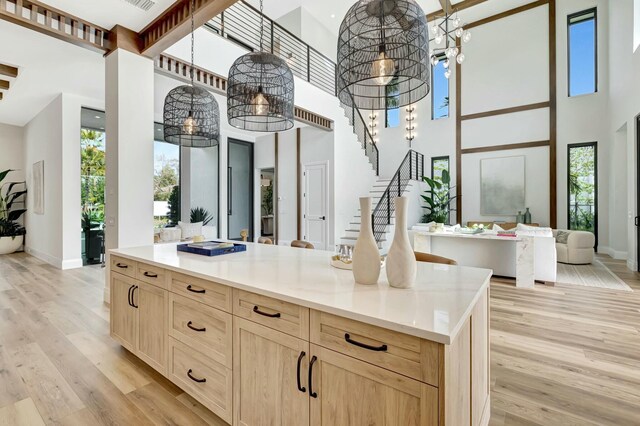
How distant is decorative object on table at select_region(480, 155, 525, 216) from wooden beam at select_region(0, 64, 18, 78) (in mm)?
10531

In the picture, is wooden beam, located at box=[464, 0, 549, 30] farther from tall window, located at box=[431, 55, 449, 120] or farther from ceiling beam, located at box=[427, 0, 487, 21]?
tall window, located at box=[431, 55, 449, 120]

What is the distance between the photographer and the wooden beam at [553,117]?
8.27 meters

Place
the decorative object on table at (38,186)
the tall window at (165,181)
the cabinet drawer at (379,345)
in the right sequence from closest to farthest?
1. the cabinet drawer at (379,345)
2. the decorative object on table at (38,186)
3. the tall window at (165,181)

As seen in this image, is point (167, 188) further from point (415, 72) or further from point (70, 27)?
point (415, 72)

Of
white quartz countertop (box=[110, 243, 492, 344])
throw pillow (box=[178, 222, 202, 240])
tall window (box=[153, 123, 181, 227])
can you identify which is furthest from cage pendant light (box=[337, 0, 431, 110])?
tall window (box=[153, 123, 181, 227])

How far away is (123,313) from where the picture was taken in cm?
255

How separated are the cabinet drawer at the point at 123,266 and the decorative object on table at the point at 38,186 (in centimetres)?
616

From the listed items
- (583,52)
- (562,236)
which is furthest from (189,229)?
(583,52)

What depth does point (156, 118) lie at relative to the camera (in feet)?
23.7

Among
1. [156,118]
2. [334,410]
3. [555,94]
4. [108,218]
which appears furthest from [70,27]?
[555,94]

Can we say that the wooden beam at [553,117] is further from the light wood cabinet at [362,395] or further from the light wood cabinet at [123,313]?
the light wood cabinet at [123,313]

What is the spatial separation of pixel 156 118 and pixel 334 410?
25.2ft

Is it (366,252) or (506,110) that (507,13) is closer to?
(506,110)

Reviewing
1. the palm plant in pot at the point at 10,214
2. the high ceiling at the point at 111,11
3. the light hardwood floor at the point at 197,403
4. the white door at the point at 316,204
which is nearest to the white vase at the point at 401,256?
the light hardwood floor at the point at 197,403
